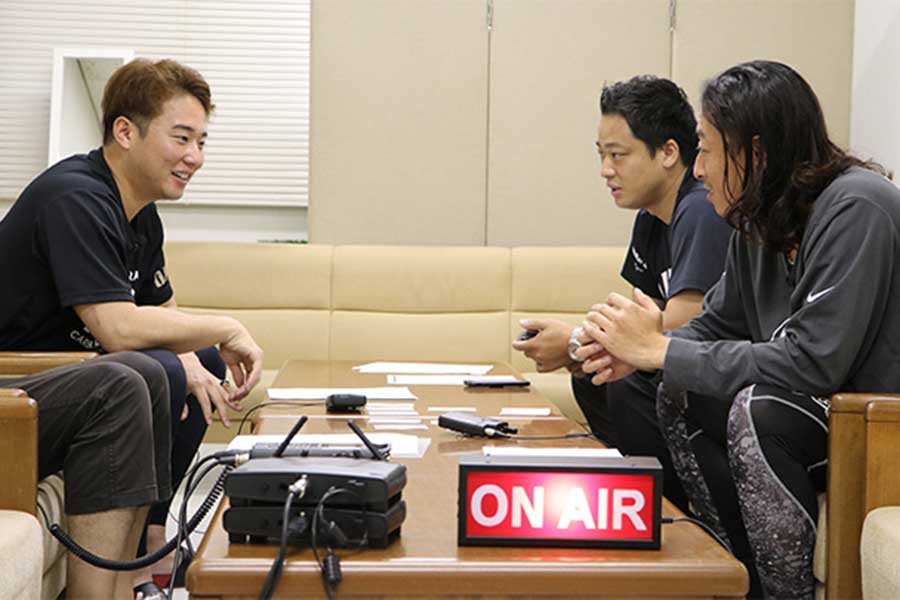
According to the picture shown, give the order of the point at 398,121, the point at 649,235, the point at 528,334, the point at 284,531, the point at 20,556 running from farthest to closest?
the point at 398,121
the point at 649,235
the point at 528,334
the point at 20,556
the point at 284,531

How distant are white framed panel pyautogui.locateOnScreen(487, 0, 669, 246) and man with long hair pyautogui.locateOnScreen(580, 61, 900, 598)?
7.54 ft

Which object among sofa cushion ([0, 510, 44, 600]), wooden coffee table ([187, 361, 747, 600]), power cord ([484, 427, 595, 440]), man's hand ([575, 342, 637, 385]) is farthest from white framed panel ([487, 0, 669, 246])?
wooden coffee table ([187, 361, 747, 600])

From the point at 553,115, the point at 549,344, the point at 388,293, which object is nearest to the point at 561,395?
the point at 388,293

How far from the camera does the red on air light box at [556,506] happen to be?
1.12 meters

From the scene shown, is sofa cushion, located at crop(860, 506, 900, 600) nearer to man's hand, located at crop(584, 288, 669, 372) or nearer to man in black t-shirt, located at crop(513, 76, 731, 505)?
man's hand, located at crop(584, 288, 669, 372)

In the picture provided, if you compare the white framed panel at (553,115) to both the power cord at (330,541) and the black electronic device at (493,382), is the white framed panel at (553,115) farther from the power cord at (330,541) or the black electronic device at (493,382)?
the power cord at (330,541)

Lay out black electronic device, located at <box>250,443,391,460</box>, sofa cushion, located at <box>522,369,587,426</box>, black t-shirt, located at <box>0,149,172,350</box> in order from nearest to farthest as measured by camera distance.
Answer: black electronic device, located at <box>250,443,391,460</box>
black t-shirt, located at <box>0,149,172,350</box>
sofa cushion, located at <box>522,369,587,426</box>

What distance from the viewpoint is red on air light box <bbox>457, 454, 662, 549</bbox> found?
1.12 meters

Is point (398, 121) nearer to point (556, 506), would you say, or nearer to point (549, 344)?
point (549, 344)

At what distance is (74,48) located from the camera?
193 inches

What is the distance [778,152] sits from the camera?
186 cm

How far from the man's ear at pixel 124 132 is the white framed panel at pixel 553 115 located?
2070mm

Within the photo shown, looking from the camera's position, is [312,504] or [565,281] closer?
[312,504]

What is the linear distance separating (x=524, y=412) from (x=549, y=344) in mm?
399
